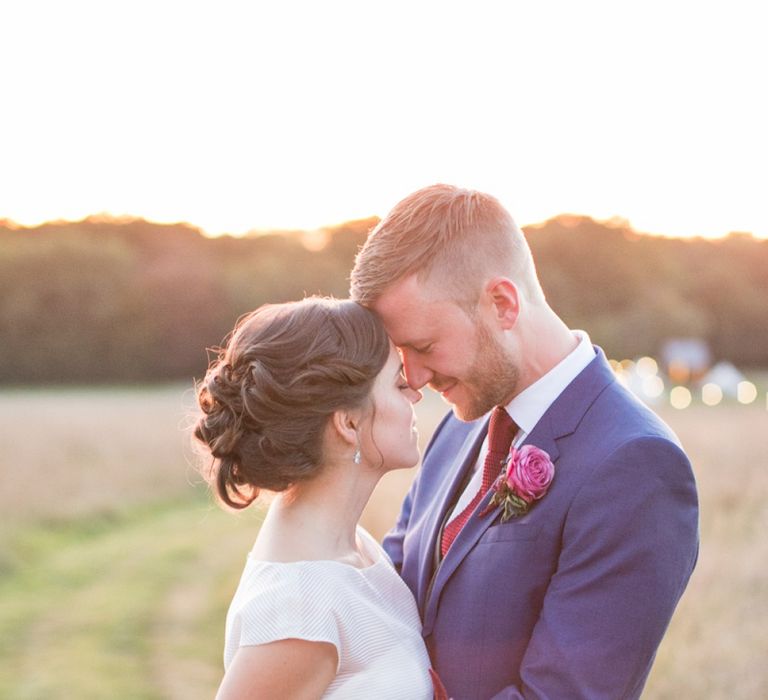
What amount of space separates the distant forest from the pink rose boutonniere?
1458 inches

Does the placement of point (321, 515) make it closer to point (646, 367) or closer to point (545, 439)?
point (545, 439)

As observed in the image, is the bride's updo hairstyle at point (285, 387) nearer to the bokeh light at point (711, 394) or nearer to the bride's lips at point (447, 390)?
the bride's lips at point (447, 390)

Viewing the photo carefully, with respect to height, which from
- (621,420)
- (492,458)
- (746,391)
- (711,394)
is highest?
(621,420)

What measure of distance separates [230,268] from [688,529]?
43.2 metres

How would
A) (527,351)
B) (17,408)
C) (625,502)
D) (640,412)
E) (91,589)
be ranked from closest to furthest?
1. (625,502)
2. (640,412)
3. (527,351)
4. (91,589)
5. (17,408)

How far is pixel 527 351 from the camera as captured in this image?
3.47m

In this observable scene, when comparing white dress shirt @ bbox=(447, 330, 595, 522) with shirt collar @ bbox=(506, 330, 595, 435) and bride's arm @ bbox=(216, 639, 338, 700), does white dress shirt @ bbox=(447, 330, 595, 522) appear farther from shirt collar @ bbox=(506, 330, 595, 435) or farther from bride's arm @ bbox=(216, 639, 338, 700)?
bride's arm @ bbox=(216, 639, 338, 700)

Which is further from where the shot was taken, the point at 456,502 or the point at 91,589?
the point at 91,589

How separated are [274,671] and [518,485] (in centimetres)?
92

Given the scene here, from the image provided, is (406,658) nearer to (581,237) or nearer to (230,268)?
(230,268)

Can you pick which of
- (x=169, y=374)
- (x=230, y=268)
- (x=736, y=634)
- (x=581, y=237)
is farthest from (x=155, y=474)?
(x=581, y=237)

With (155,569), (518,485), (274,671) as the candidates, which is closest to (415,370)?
(518,485)

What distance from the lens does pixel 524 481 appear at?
3.05m

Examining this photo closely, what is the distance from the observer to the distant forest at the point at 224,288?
39.7 m
